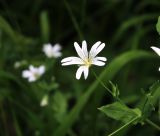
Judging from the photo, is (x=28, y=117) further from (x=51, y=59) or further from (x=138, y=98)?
(x=138, y=98)

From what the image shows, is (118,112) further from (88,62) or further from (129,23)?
(129,23)

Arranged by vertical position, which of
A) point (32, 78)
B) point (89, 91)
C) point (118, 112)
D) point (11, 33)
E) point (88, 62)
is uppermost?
point (11, 33)

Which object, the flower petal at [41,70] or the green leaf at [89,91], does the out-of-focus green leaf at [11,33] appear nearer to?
the flower petal at [41,70]

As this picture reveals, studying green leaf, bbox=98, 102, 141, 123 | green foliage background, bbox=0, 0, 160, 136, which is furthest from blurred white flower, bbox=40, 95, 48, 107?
green leaf, bbox=98, 102, 141, 123

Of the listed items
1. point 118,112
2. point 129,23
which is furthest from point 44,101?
point 129,23

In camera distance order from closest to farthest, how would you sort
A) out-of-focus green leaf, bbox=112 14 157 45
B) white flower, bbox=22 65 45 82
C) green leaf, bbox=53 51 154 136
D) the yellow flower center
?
the yellow flower center < green leaf, bbox=53 51 154 136 < white flower, bbox=22 65 45 82 < out-of-focus green leaf, bbox=112 14 157 45

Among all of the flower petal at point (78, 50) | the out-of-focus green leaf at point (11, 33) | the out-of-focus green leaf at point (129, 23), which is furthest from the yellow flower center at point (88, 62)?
the out-of-focus green leaf at point (129, 23)

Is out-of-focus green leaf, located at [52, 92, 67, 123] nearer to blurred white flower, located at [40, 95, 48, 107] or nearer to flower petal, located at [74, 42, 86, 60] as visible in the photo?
blurred white flower, located at [40, 95, 48, 107]

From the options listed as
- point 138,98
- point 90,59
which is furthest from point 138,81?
point 90,59
